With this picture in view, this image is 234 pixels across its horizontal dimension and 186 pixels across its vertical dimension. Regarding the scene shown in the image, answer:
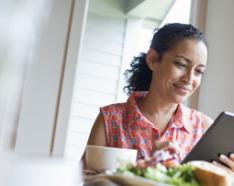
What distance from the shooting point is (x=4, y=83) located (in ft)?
7.87

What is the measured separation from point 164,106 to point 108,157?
2.25ft

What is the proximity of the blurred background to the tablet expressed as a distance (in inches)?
30.9

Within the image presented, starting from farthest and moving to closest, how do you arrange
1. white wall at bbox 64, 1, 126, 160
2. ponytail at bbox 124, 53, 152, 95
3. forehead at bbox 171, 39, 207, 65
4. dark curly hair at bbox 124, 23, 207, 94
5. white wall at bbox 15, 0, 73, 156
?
white wall at bbox 64, 1, 126, 160 → white wall at bbox 15, 0, 73, 156 → ponytail at bbox 124, 53, 152, 95 → dark curly hair at bbox 124, 23, 207, 94 → forehead at bbox 171, 39, 207, 65

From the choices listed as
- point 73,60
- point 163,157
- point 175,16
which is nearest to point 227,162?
point 163,157

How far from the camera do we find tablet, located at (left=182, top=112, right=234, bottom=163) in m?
0.81

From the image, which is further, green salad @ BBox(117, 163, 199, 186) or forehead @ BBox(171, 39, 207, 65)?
forehead @ BBox(171, 39, 207, 65)

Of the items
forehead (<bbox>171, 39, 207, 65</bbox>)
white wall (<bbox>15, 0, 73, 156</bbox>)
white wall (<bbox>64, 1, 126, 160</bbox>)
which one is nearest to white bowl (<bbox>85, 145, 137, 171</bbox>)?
forehead (<bbox>171, 39, 207, 65</bbox>)

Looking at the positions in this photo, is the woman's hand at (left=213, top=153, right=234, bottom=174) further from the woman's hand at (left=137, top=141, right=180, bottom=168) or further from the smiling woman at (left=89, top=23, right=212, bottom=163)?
the smiling woman at (left=89, top=23, right=212, bottom=163)

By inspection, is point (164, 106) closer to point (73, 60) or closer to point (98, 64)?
point (73, 60)

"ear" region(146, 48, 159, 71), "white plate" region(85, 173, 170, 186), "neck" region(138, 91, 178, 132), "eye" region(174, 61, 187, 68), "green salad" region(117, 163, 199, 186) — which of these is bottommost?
"white plate" region(85, 173, 170, 186)

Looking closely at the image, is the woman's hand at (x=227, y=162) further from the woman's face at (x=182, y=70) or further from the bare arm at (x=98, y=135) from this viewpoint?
the bare arm at (x=98, y=135)

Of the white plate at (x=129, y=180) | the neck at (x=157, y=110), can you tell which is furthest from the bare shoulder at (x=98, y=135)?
the white plate at (x=129, y=180)

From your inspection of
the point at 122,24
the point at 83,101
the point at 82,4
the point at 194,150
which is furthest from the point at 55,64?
the point at 194,150

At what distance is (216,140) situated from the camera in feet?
2.74
